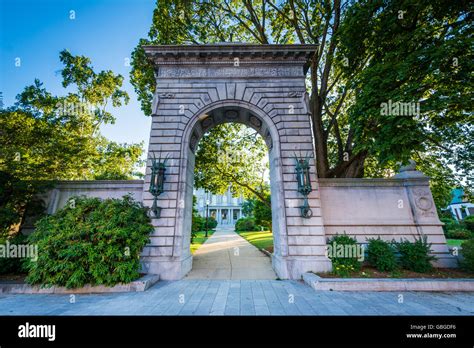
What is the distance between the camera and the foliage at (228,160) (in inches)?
616

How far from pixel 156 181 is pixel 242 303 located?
5.99 meters

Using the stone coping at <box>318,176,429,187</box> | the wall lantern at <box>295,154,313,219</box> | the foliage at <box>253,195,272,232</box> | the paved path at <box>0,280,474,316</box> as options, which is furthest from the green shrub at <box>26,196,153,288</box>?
the foliage at <box>253,195,272,232</box>

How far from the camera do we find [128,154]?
19859 mm

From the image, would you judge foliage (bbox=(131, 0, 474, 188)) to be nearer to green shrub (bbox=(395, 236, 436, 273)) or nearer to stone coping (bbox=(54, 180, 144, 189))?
green shrub (bbox=(395, 236, 436, 273))

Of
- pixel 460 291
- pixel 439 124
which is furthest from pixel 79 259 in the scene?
pixel 439 124

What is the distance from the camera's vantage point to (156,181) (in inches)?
335

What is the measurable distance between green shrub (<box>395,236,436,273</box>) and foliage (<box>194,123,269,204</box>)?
36.0 feet

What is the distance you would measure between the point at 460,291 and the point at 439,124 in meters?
6.77

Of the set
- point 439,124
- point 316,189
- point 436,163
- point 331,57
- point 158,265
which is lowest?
point 158,265

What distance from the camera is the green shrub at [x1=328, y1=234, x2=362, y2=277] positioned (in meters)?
7.79

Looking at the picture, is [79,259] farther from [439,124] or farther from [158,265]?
[439,124]

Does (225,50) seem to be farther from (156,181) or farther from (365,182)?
(365,182)

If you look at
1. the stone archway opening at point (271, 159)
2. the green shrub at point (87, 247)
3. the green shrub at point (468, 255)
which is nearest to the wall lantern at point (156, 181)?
the stone archway opening at point (271, 159)

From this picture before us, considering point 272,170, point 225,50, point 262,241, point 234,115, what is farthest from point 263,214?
point 225,50
